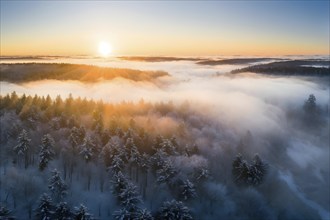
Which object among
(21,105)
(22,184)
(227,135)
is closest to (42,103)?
(21,105)

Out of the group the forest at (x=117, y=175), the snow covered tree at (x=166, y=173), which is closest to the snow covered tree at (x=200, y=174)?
the forest at (x=117, y=175)

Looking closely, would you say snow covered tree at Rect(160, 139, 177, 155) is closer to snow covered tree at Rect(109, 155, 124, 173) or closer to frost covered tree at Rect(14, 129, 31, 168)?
snow covered tree at Rect(109, 155, 124, 173)

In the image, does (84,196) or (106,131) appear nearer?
(84,196)

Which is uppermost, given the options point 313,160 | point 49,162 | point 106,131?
point 106,131

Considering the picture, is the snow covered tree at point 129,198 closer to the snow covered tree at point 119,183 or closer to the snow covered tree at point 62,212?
the snow covered tree at point 119,183

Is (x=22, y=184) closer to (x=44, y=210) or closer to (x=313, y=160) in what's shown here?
(x=44, y=210)
